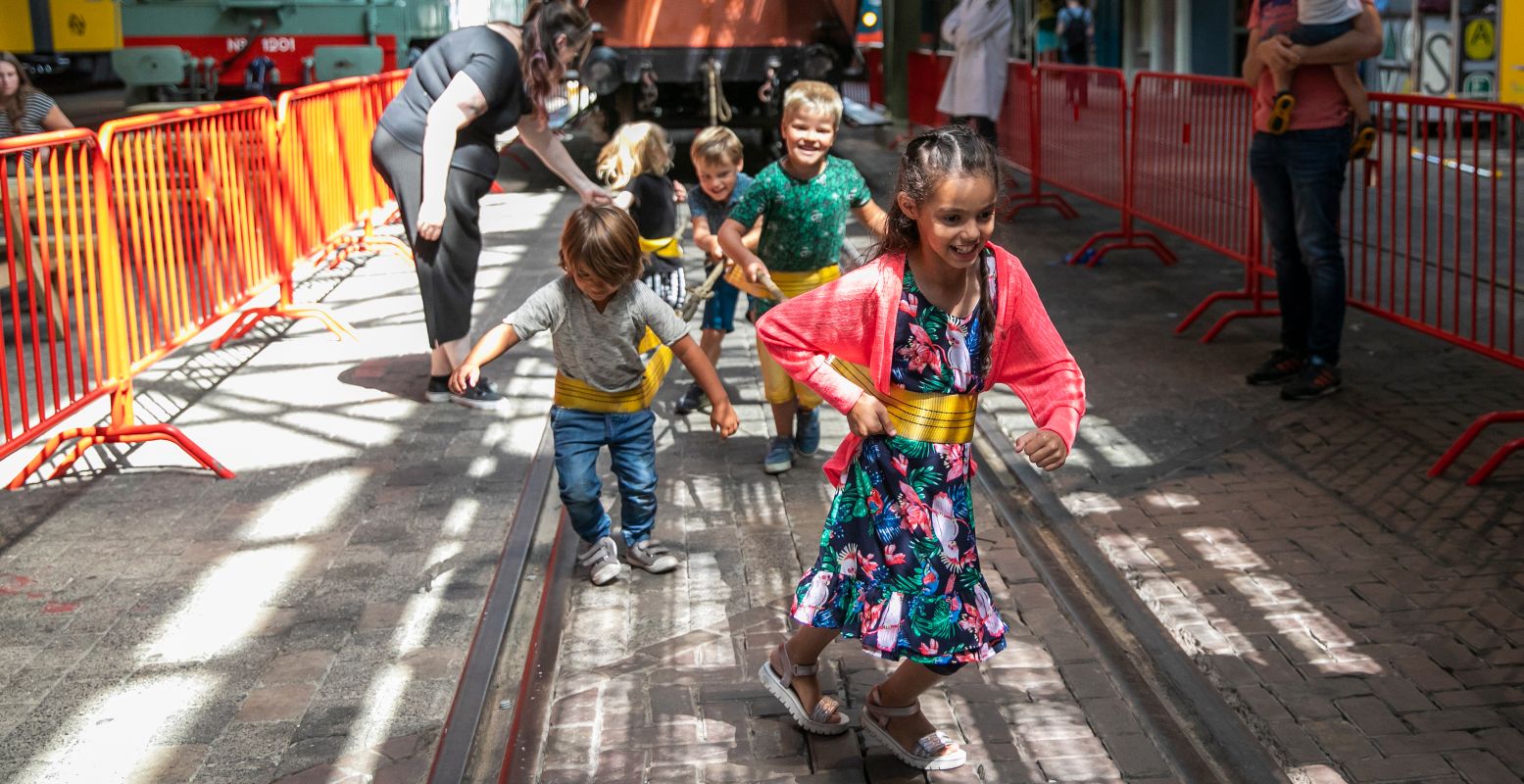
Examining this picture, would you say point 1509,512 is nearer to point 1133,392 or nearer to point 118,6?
point 1133,392

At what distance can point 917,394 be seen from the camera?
3461 mm

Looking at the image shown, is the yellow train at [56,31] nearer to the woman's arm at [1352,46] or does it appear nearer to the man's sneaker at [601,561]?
the woman's arm at [1352,46]

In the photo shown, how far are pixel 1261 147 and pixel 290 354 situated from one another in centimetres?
495

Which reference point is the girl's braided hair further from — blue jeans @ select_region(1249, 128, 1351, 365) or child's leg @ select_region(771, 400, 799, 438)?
blue jeans @ select_region(1249, 128, 1351, 365)

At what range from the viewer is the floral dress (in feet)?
11.3

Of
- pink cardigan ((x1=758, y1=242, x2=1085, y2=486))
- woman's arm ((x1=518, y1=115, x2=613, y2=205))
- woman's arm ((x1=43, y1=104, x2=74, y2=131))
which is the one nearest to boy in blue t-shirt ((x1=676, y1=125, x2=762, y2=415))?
woman's arm ((x1=518, y1=115, x2=613, y2=205))

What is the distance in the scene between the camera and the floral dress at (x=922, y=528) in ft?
11.3

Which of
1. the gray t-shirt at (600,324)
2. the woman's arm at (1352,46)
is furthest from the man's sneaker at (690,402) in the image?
the woman's arm at (1352,46)

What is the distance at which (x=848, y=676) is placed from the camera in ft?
13.9

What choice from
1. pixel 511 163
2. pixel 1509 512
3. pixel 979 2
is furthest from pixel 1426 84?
pixel 1509 512

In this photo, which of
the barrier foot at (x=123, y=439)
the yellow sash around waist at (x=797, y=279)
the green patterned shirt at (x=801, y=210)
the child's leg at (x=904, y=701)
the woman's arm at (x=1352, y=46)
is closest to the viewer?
the child's leg at (x=904, y=701)

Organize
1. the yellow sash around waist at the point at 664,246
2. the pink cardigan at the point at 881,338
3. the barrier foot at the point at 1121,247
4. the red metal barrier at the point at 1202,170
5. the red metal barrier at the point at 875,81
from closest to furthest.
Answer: the pink cardigan at the point at 881,338, the yellow sash around waist at the point at 664,246, the red metal barrier at the point at 1202,170, the barrier foot at the point at 1121,247, the red metal barrier at the point at 875,81

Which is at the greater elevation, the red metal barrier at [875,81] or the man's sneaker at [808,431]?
the red metal barrier at [875,81]

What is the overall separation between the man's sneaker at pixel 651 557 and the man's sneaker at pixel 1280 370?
130 inches
